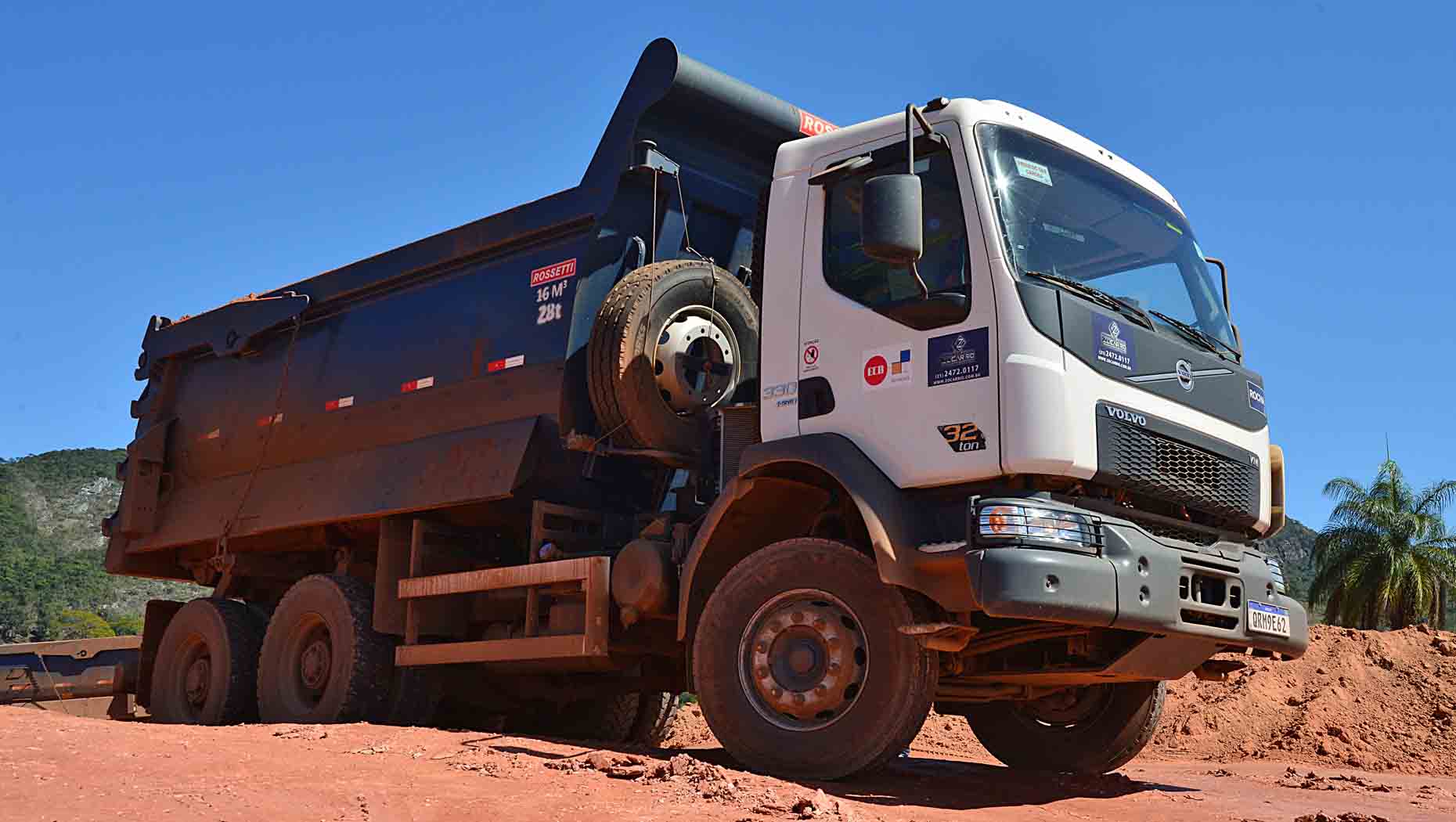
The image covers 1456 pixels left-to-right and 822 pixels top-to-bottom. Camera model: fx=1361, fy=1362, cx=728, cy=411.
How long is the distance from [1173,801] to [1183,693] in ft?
19.6

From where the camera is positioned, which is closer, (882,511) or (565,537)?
(882,511)

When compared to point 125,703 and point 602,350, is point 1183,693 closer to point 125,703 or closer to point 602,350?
point 602,350

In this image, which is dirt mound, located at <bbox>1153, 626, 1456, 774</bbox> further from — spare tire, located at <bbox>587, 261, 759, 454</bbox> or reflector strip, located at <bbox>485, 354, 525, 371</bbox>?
reflector strip, located at <bbox>485, 354, 525, 371</bbox>

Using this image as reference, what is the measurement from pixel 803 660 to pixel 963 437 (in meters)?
1.31

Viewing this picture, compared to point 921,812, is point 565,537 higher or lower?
higher

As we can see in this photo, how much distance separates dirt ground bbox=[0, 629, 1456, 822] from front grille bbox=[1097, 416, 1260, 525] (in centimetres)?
147

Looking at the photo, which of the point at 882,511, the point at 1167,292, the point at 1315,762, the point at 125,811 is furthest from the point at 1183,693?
the point at 125,811

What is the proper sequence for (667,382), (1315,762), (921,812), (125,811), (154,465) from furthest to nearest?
1. (154,465)
2. (1315,762)
3. (667,382)
4. (921,812)
5. (125,811)

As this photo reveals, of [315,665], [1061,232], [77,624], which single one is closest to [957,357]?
[1061,232]

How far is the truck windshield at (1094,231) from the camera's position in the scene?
6391 millimetres

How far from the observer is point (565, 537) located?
8328 millimetres

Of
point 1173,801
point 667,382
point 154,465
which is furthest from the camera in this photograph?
point 154,465

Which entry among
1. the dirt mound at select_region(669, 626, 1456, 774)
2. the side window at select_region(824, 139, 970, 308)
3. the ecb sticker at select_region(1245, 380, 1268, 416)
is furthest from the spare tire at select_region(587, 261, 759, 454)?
the dirt mound at select_region(669, 626, 1456, 774)

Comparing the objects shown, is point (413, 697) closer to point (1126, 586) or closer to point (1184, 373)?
point (1126, 586)
